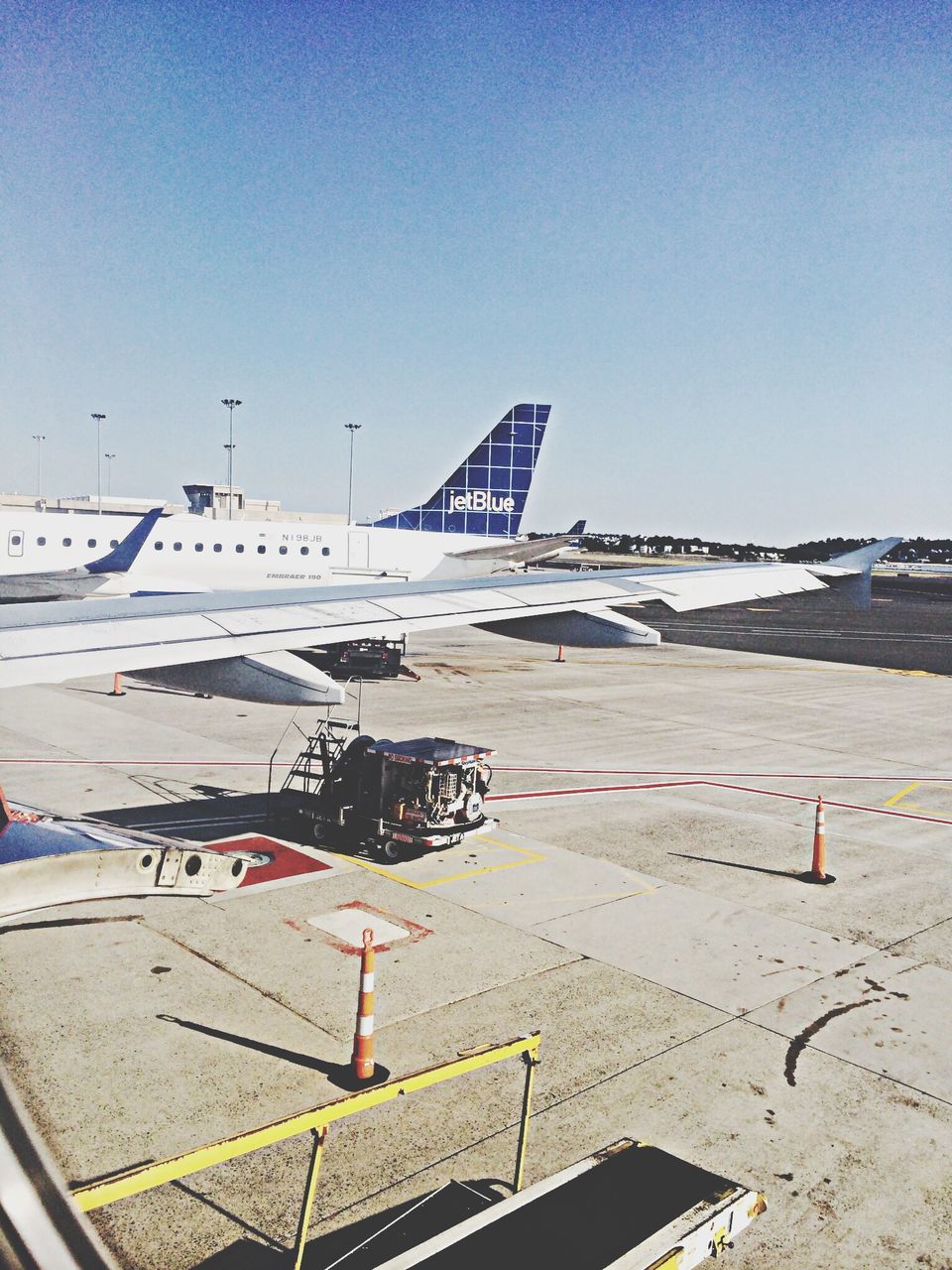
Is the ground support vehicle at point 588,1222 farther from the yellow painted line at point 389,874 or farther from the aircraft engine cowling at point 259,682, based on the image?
the yellow painted line at point 389,874

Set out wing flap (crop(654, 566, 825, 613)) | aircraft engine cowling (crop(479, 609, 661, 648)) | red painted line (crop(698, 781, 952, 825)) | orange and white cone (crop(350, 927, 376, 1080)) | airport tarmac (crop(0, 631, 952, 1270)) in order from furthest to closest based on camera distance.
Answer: red painted line (crop(698, 781, 952, 825)), wing flap (crop(654, 566, 825, 613)), aircraft engine cowling (crop(479, 609, 661, 648)), orange and white cone (crop(350, 927, 376, 1080)), airport tarmac (crop(0, 631, 952, 1270))

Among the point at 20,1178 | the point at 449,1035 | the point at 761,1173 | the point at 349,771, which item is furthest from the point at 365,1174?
the point at 349,771

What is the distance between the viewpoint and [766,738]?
80.7ft

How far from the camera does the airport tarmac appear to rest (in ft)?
23.6

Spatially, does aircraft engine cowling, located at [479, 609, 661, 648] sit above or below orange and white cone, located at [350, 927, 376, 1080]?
above

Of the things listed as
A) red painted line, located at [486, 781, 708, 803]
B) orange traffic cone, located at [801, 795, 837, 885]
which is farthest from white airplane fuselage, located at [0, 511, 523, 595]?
orange traffic cone, located at [801, 795, 837, 885]

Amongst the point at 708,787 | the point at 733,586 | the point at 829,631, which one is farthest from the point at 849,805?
the point at 829,631

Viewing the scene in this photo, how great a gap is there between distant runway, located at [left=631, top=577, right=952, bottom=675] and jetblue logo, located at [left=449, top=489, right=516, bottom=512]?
7398 mm

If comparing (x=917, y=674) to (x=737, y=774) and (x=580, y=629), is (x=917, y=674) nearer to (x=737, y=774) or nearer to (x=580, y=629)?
(x=737, y=774)

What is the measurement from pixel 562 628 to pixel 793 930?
455 centimetres

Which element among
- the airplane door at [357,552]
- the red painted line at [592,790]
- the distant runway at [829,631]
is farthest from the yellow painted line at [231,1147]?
the airplane door at [357,552]

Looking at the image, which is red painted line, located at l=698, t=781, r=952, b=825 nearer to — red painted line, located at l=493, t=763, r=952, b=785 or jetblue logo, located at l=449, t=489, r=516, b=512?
red painted line, located at l=493, t=763, r=952, b=785

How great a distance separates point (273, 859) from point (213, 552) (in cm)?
2223

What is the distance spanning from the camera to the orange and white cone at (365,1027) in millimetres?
8250
